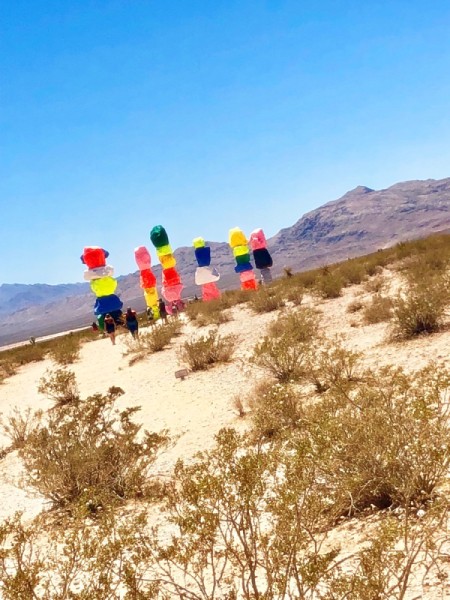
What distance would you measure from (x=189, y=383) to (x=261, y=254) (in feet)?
62.6

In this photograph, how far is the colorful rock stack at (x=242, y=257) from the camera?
87.4ft

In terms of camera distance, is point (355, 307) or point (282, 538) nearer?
point (282, 538)

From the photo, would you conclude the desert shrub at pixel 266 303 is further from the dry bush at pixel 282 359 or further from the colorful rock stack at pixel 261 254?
the colorful rock stack at pixel 261 254

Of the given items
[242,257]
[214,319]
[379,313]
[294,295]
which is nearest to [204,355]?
[379,313]

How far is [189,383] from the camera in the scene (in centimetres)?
1014

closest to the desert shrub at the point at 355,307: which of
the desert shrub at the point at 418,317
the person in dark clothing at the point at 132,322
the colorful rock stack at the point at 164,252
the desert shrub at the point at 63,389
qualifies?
Result: the desert shrub at the point at 418,317

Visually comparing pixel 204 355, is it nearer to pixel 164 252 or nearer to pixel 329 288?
pixel 329 288

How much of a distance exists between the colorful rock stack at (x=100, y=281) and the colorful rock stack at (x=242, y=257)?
23.4 feet

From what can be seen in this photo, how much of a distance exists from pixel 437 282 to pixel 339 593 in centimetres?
1098

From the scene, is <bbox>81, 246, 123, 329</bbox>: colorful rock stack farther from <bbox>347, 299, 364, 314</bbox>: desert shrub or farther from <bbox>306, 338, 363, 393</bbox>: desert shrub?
<bbox>306, 338, 363, 393</bbox>: desert shrub

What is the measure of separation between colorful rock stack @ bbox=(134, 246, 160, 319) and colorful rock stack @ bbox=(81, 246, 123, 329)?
245 centimetres

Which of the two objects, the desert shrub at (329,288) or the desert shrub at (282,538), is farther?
the desert shrub at (329,288)

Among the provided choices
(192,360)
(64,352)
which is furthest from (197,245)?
(192,360)

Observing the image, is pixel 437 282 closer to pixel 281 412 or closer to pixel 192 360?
pixel 192 360
